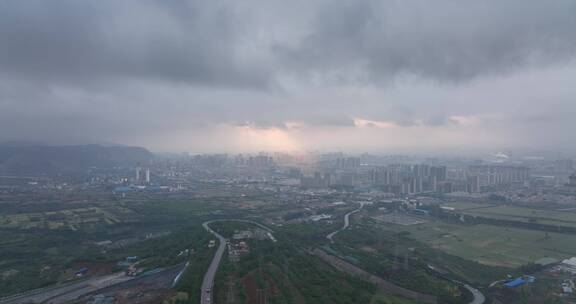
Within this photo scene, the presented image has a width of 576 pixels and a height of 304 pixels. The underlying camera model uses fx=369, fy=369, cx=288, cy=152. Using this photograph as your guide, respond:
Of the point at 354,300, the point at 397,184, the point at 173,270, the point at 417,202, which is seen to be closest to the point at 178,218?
the point at 173,270

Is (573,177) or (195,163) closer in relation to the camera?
(573,177)

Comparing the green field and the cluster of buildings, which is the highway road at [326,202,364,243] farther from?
the cluster of buildings

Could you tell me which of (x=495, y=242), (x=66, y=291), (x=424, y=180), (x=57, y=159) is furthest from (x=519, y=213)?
(x=57, y=159)

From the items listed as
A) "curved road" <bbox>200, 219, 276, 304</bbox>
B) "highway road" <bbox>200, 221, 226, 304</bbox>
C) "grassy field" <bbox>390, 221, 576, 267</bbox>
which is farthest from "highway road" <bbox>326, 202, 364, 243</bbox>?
"highway road" <bbox>200, 221, 226, 304</bbox>

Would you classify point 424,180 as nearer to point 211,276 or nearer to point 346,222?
point 346,222

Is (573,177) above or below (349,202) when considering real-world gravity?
above

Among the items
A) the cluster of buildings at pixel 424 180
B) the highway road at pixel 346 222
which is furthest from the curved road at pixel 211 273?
the cluster of buildings at pixel 424 180

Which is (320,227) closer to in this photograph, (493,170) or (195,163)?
(493,170)
